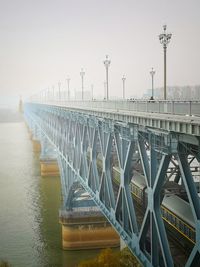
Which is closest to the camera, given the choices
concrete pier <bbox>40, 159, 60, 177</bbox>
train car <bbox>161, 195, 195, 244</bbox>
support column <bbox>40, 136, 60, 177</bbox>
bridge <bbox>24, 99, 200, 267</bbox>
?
bridge <bbox>24, 99, 200, 267</bbox>

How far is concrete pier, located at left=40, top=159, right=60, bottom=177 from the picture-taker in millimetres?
69062

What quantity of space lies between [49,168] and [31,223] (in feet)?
90.9

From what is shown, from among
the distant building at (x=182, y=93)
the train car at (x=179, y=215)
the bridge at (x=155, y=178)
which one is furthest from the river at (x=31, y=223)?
the train car at (x=179, y=215)

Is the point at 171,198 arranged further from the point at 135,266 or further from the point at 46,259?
the point at 46,259

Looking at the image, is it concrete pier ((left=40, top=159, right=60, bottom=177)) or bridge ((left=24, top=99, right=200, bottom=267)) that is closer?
bridge ((left=24, top=99, right=200, bottom=267))

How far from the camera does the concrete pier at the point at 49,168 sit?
69.1 meters

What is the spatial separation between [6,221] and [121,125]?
92.8ft

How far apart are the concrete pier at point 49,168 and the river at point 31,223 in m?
1.59

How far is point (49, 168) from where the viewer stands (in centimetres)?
7006

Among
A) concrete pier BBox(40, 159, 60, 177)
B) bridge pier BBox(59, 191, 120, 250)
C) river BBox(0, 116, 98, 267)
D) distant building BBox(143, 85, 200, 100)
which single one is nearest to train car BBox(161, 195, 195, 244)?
distant building BBox(143, 85, 200, 100)

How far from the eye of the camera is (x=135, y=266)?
25062 mm

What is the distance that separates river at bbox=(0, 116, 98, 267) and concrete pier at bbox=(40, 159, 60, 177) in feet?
5.21

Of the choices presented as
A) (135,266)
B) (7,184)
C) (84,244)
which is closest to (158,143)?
(135,266)

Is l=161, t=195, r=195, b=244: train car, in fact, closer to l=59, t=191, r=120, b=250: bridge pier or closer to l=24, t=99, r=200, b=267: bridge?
l=24, t=99, r=200, b=267: bridge
